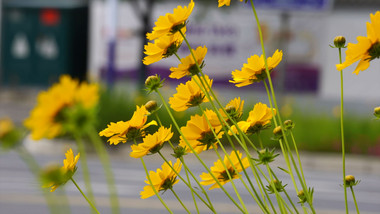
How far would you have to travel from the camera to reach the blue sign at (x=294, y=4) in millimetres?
12406

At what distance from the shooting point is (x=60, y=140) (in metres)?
12.4

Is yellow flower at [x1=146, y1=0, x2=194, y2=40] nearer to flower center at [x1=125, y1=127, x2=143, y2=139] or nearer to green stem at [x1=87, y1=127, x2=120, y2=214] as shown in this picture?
flower center at [x1=125, y1=127, x2=143, y2=139]

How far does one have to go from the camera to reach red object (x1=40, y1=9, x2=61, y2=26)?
23.4m

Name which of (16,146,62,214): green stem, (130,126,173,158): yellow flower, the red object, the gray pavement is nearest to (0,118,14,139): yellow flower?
(16,146,62,214): green stem

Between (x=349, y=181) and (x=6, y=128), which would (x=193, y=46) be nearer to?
(x=349, y=181)

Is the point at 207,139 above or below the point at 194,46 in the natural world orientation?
above

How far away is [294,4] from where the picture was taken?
487 inches

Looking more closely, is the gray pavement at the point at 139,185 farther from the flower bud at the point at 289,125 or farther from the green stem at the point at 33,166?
the green stem at the point at 33,166

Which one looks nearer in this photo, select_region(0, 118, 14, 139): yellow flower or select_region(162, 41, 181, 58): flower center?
select_region(0, 118, 14, 139): yellow flower

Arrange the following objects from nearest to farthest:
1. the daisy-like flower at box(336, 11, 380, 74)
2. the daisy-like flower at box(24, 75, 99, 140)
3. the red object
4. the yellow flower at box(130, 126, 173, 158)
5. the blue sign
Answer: the daisy-like flower at box(24, 75, 99, 140) < the daisy-like flower at box(336, 11, 380, 74) < the yellow flower at box(130, 126, 173, 158) < the blue sign < the red object

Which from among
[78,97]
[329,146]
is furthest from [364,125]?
[78,97]

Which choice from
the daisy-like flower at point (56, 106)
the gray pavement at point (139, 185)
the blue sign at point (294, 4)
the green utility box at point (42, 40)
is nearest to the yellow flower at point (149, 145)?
the daisy-like flower at point (56, 106)

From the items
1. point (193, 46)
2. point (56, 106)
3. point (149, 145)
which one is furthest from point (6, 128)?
point (193, 46)

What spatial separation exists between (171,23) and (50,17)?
22632 millimetres
